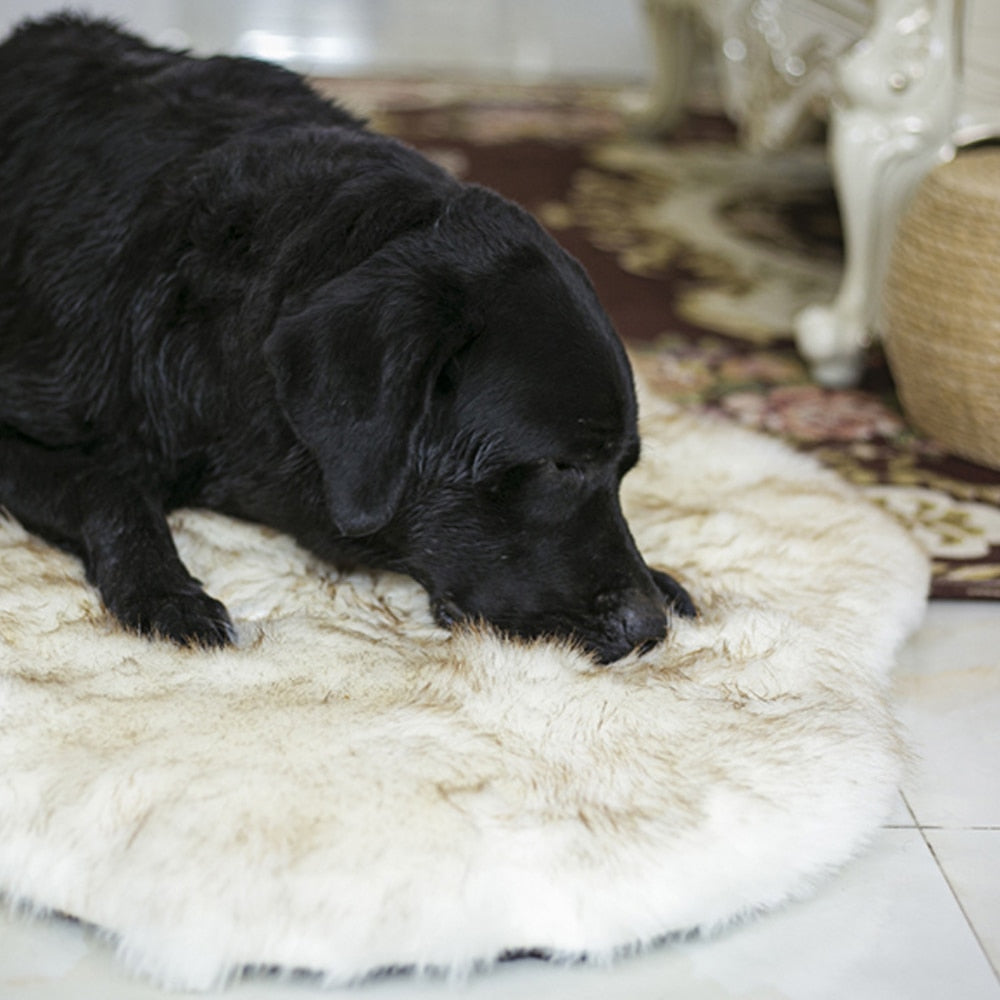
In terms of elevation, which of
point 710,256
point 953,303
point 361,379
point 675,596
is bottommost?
point 710,256

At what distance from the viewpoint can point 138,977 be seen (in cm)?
104

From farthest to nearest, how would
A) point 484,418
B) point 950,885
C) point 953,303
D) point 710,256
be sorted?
point 710,256, point 953,303, point 484,418, point 950,885

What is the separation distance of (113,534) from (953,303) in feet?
4.33

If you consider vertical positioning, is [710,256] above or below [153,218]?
below

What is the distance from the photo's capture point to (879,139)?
2.30m

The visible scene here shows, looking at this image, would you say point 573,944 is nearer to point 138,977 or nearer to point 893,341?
point 138,977

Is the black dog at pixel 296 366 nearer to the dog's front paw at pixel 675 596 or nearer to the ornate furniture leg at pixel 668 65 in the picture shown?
the dog's front paw at pixel 675 596

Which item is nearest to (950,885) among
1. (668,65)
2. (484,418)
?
(484,418)

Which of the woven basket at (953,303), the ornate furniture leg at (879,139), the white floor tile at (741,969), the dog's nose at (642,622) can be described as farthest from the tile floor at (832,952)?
the ornate furniture leg at (879,139)

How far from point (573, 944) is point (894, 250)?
149 cm

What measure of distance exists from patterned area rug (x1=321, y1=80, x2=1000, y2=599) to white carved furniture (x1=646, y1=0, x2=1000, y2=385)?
16cm

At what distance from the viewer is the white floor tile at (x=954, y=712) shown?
4.33ft

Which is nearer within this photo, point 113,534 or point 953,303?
point 113,534

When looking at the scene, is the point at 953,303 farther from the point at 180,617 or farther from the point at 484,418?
the point at 180,617
